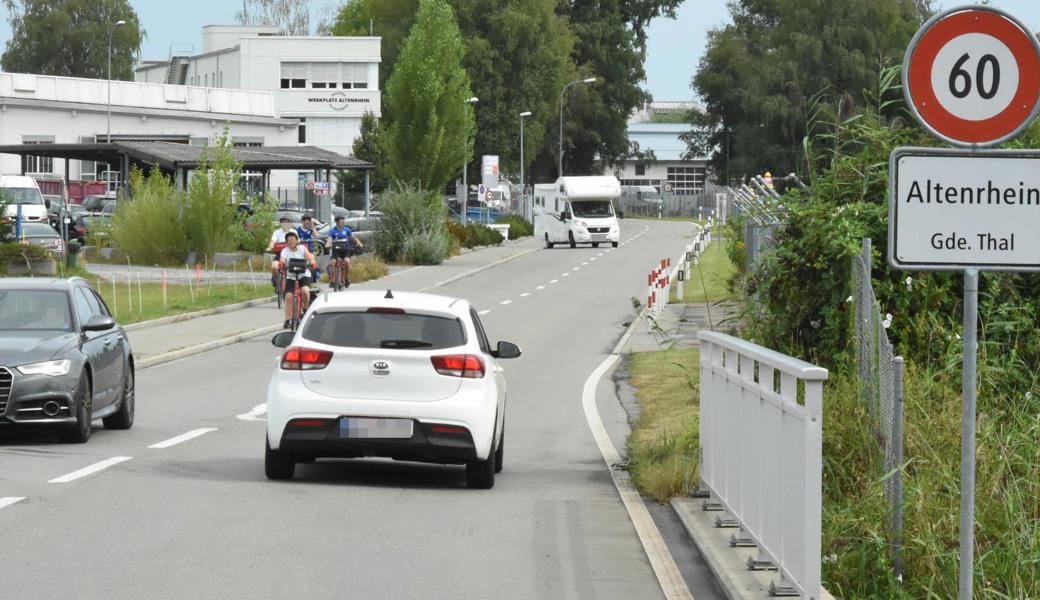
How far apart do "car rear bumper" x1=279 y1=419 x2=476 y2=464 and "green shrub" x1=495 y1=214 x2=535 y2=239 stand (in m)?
69.9

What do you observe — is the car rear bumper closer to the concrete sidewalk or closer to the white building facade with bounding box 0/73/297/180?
the concrete sidewalk

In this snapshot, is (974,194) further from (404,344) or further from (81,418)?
(81,418)

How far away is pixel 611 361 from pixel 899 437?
17429 millimetres

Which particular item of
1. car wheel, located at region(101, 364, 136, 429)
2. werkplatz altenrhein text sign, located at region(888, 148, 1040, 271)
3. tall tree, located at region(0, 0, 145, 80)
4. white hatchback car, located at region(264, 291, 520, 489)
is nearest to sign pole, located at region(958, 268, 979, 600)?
werkplatz altenrhein text sign, located at region(888, 148, 1040, 271)

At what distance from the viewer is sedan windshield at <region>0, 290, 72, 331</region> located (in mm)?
14930

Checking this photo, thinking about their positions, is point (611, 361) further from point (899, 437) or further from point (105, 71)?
point (105, 71)

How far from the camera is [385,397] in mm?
12094

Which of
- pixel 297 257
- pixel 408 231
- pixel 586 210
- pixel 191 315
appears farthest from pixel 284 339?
pixel 586 210

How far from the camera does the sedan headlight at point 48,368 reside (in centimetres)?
1378

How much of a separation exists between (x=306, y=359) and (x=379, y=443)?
0.77 meters

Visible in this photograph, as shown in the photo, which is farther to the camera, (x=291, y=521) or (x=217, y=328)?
(x=217, y=328)

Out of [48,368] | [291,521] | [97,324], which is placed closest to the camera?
[291,521]

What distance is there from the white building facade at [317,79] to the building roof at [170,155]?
164 feet

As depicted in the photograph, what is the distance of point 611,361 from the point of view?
25578 millimetres
